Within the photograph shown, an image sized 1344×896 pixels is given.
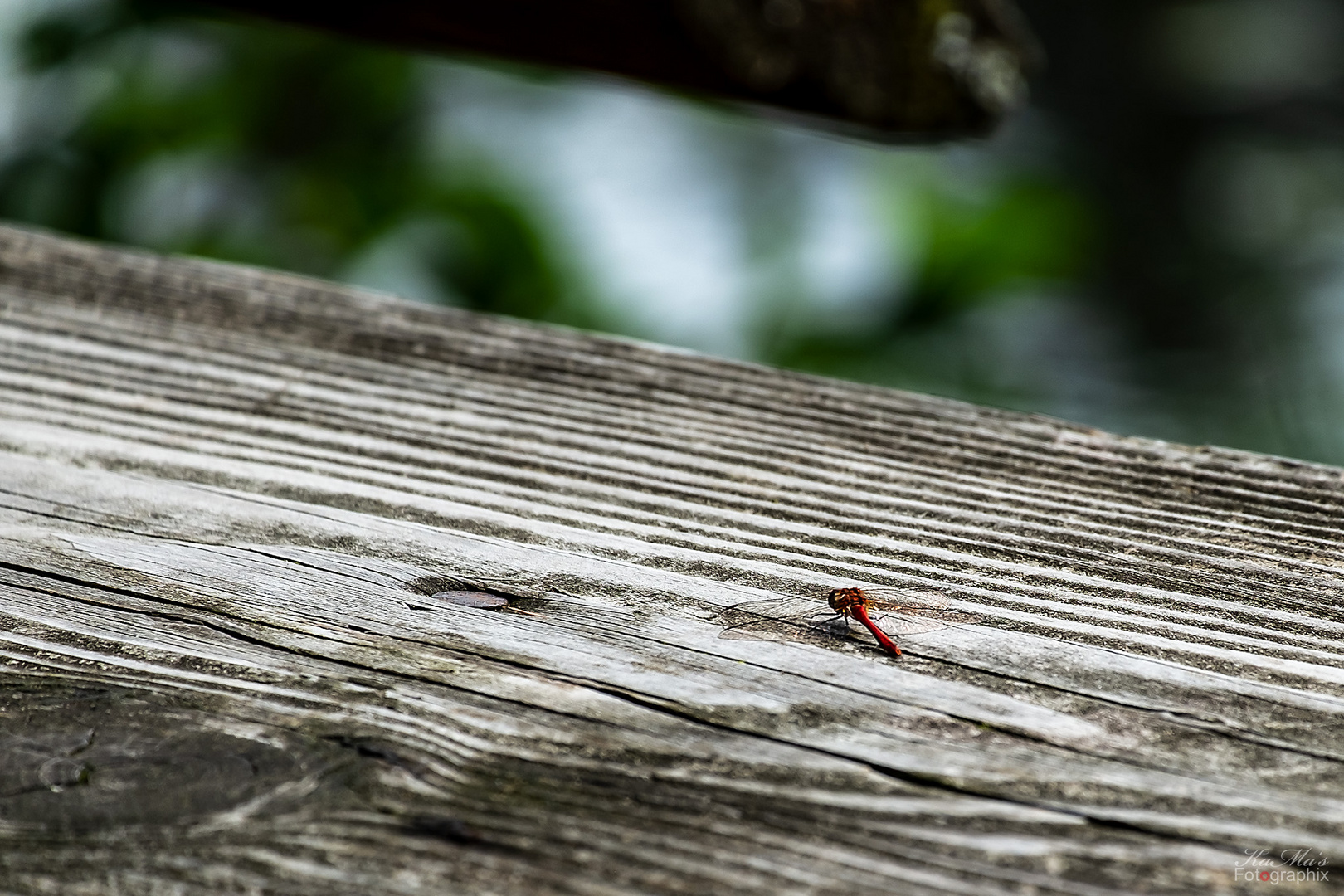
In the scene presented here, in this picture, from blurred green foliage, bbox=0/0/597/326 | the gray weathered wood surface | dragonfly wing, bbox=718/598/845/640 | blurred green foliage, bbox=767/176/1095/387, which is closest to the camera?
the gray weathered wood surface

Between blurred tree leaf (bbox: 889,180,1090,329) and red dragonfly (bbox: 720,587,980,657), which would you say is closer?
red dragonfly (bbox: 720,587,980,657)

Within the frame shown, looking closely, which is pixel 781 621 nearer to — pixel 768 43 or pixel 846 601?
pixel 846 601

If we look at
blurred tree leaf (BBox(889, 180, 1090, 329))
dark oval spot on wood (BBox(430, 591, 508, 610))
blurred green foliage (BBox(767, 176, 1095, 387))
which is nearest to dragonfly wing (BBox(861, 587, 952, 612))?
dark oval spot on wood (BBox(430, 591, 508, 610))

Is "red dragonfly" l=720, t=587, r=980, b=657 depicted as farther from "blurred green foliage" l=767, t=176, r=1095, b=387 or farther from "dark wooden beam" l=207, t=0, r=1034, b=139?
Answer: "blurred green foliage" l=767, t=176, r=1095, b=387

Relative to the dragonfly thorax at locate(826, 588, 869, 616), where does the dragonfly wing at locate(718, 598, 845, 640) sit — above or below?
below

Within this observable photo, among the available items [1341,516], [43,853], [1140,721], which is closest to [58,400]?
[43,853]

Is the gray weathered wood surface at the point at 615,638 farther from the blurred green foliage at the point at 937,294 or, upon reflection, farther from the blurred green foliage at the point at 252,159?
the blurred green foliage at the point at 252,159
